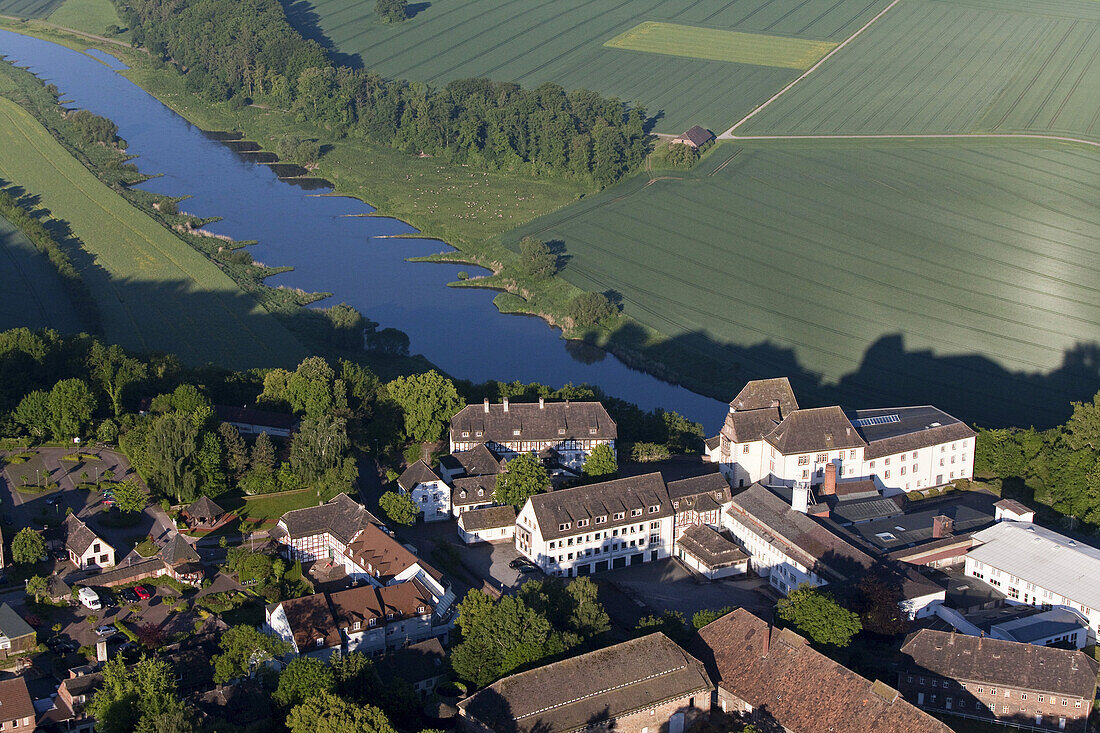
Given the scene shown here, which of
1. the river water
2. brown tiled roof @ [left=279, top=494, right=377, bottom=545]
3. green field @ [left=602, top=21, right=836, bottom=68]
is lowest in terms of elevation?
the river water

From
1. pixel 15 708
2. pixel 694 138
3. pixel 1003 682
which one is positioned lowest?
pixel 1003 682

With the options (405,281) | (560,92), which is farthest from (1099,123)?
(405,281)

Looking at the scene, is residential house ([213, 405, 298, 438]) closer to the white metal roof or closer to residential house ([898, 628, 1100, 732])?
residential house ([898, 628, 1100, 732])

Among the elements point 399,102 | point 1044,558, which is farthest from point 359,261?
point 1044,558

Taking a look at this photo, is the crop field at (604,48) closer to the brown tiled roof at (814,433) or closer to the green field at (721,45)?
the green field at (721,45)

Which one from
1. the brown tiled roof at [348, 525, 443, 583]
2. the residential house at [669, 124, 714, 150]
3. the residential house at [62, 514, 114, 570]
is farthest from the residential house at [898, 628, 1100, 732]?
the residential house at [669, 124, 714, 150]

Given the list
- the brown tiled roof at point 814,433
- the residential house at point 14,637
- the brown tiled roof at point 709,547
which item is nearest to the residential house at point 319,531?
the residential house at point 14,637

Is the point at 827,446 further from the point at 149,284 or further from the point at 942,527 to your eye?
the point at 149,284
